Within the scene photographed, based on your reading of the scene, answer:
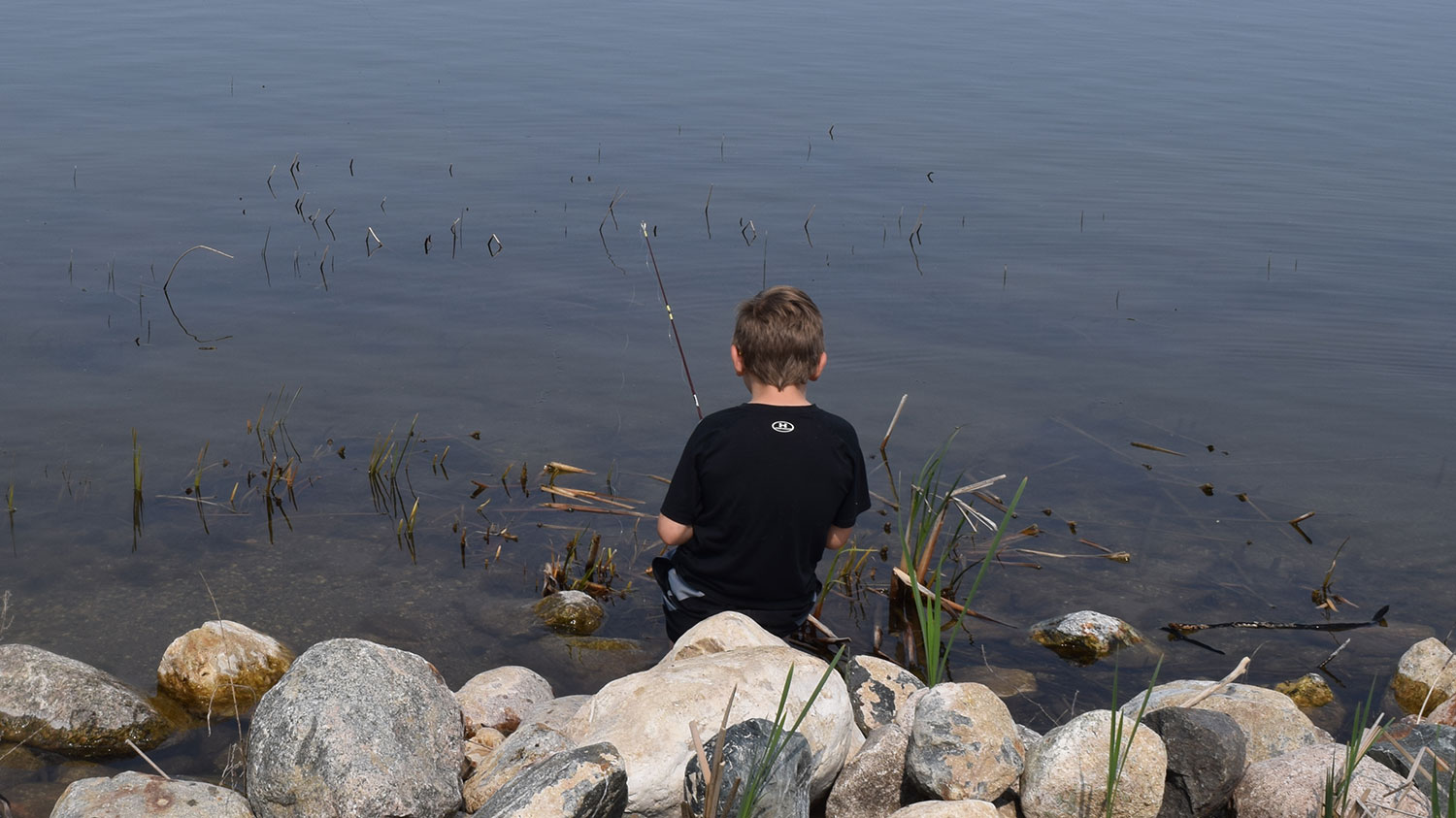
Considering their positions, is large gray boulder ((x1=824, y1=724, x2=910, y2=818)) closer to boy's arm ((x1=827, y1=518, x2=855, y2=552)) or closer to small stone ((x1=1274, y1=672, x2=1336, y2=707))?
boy's arm ((x1=827, y1=518, x2=855, y2=552))

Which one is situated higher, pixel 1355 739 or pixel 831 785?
pixel 1355 739

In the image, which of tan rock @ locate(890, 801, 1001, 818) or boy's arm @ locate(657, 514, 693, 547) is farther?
boy's arm @ locate(657, 514, 693, 547)

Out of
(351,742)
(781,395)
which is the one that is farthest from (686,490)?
(351,742)

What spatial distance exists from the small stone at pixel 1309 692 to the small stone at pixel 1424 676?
0.93ft

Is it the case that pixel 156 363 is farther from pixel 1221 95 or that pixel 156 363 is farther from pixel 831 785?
pixel 1221 95

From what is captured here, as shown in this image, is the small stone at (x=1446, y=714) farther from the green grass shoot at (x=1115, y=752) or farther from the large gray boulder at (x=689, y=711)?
the large gray boulder at (x=689, y=711)

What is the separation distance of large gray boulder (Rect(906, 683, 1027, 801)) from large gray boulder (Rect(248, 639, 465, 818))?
1.41m

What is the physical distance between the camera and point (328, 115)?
1517 centimetres

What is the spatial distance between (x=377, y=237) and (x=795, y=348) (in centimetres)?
766

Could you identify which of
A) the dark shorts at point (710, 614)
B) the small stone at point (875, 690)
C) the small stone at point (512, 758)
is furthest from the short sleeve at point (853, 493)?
the small stone at point (512, 758)

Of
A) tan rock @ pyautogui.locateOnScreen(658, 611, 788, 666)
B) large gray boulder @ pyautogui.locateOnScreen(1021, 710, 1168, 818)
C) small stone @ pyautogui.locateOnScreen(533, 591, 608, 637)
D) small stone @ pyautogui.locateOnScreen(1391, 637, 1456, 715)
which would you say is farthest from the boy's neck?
small stone @ pyautogui.locateOnScreen(1391, 637, 1456, 715)

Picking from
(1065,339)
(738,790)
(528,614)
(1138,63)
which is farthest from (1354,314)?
(1138,63)

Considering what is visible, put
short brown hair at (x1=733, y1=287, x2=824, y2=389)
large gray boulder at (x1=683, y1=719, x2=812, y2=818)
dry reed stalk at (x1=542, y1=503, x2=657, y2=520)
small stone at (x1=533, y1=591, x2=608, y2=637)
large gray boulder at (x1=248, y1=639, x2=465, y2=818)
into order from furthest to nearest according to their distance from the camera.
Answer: dry reed stalk at (x1=542, y1=503, x2=657, y2=520) < small stone at (x1=533, y1=591, x2=608, y2=637) < short brown hair at (x1=733, y1=287, x2=824, y2=389) < large gray boulder at (x1=248, y1=639, x2=465, y2=818) < large gray boulder at (x1=683, y1=719, x2=812, y2=818)

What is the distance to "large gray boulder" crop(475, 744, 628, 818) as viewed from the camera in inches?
127
